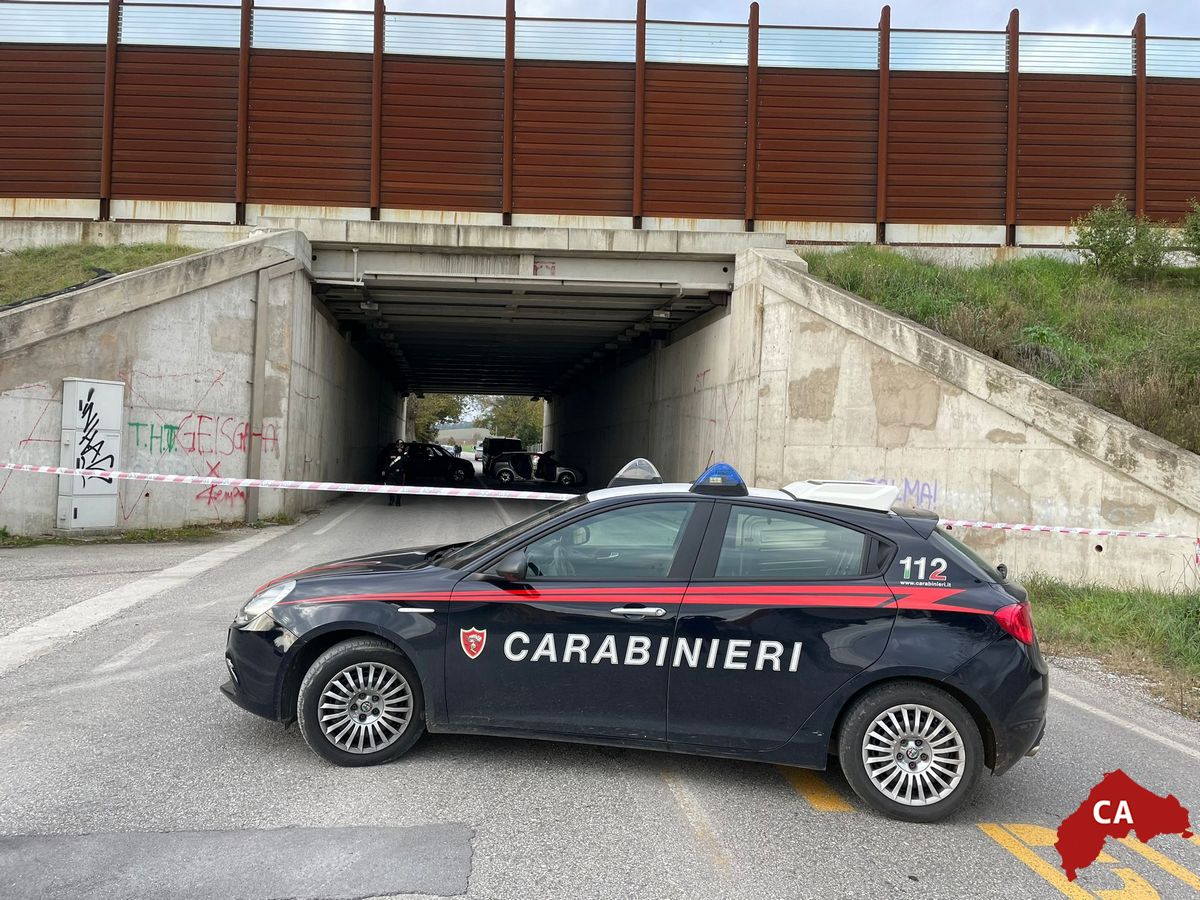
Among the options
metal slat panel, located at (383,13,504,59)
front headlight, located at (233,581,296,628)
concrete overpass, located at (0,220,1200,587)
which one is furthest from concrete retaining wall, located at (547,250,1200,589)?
front headlight, located at (233,581,296,628)

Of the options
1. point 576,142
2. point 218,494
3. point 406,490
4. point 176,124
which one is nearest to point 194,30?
point 176,124

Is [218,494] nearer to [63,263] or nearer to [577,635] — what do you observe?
[63,263]

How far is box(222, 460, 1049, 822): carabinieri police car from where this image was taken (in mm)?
4133

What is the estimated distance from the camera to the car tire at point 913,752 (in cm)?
410


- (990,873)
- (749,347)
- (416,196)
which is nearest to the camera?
(990,873)

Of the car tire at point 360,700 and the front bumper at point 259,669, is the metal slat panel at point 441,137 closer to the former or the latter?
the front bumper at point 259,669

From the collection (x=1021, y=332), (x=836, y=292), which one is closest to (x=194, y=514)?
(x=836, y=292)

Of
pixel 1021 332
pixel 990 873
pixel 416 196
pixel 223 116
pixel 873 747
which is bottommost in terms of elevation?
pixel 990 873

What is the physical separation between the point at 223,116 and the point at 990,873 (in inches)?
875

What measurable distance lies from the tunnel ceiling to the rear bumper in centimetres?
1427

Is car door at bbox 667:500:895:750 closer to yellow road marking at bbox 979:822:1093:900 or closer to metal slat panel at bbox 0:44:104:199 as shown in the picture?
yellow road marking at bbox 979:822:1093:900

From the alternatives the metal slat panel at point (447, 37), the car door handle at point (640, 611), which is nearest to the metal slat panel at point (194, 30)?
the metal slat panel at point (447, 37)

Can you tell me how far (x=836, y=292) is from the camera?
14227 mm

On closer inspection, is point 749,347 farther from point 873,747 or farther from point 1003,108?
point 873,747
